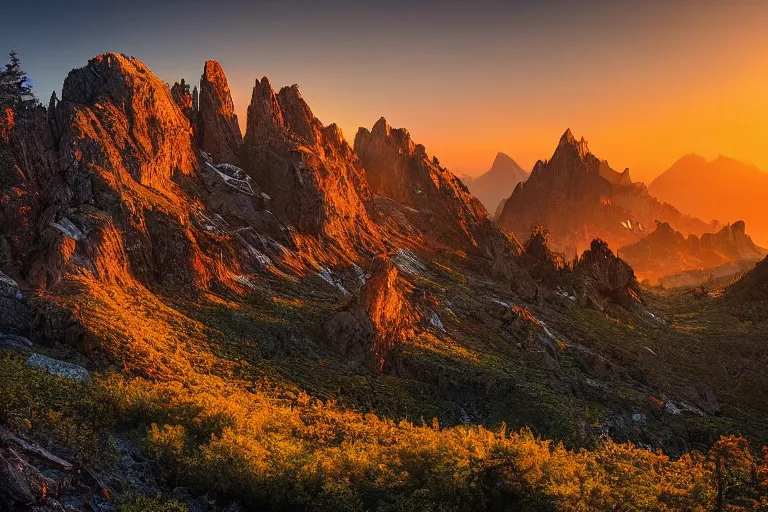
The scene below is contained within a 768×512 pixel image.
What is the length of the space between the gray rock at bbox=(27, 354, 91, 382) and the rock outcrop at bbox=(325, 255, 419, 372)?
30.4 m

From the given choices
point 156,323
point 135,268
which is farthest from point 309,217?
point 156,323

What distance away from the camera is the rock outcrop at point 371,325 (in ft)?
204

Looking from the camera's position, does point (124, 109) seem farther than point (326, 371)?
Yes

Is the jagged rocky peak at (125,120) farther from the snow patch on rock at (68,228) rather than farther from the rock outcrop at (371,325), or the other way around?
the rock outcrop at (371,325)

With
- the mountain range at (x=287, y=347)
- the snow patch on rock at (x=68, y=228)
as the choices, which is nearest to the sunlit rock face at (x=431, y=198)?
the mountain range at (x=287, y=347)

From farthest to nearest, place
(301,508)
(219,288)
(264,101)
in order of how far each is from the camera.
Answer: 1. (264,101)
2. (219,288)
3. (301,508)

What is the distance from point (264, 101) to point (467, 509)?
9526 centimetres

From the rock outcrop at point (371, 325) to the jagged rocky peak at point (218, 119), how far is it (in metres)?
46.8

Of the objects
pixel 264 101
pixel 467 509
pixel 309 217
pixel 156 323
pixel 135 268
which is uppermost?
pixel 264 101

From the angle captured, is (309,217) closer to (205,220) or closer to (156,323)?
(205,220)

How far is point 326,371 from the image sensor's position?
56281 millimetres

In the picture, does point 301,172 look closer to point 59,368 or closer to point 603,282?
point 59,368

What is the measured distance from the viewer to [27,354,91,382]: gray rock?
3562 centimetres

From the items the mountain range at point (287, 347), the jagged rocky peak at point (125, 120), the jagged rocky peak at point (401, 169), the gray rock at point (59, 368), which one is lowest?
the gray rock at point (59, 368)
